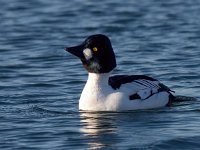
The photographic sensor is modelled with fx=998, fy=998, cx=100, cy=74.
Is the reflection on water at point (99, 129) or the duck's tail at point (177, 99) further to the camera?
the duck's tail at point (177, 99)

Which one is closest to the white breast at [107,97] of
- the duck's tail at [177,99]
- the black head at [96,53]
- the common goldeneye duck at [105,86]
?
the common goldeneye duck at [105,86]

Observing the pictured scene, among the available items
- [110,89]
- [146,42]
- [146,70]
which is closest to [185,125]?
[110,89]

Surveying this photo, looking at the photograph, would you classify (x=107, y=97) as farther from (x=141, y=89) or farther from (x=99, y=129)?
(x=99, y=129)

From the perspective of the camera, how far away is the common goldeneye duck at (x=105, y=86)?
1597cm

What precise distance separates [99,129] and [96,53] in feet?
5.65

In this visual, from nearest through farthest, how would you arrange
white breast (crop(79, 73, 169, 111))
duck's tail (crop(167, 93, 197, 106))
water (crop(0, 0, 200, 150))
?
1. water (crop(0, 0, 200, 150))
2. white breast (crop(79, 73, 169, 111))
3. duck's tail (crop(167, 93, 197, 106))

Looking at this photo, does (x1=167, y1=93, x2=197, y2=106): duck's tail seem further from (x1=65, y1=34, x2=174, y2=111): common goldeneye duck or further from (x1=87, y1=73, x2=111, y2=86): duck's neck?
(x1=87, y1=73, x2=111, y2=86): duck's neck

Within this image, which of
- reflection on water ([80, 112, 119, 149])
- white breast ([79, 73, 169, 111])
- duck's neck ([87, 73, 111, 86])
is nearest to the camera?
reflection on water ([80, 112, 119, 149])

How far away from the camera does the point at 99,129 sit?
14.9 m

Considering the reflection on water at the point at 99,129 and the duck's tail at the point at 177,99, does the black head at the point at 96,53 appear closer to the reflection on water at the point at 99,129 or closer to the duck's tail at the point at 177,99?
the reflection on water at the point at 99,129

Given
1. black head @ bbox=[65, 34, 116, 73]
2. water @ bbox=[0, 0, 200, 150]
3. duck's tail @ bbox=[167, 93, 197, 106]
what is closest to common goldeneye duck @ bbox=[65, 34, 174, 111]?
black head @ bbox=[65, 34, 116, 73]

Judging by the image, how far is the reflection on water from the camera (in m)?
13.9

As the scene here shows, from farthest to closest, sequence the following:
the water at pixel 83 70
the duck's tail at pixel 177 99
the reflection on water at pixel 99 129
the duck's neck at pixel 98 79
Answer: the duck's tail at pixel 177 99 < the duck's neck at pixel 98 79 < the water at pixel 83 70 < the reflection on water at pixel 99 129

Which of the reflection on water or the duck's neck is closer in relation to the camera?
the reflection on water
